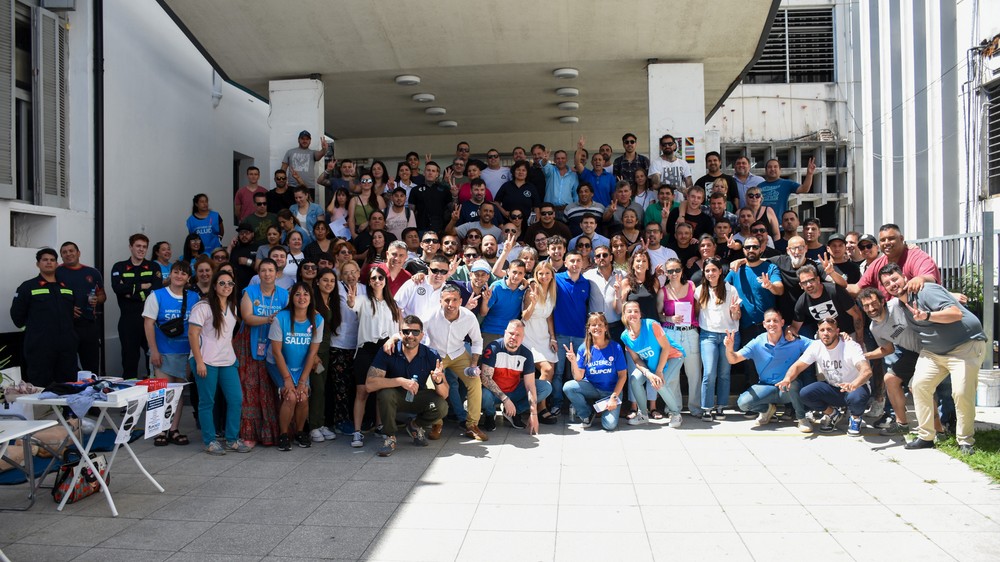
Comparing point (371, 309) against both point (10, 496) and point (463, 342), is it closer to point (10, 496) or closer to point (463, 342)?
point (463, 342)

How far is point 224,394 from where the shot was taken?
6555 millimetres

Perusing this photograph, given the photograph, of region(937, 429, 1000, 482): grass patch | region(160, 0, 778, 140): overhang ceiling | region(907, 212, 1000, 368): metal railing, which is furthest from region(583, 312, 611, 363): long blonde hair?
region(160, 0, 778, 140): overhang ceiling

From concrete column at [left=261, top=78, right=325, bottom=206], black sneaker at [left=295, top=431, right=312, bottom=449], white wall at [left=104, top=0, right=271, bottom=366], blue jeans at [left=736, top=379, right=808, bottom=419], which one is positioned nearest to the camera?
black sneaker at [left=295, top=431, right=312, bottom=449]

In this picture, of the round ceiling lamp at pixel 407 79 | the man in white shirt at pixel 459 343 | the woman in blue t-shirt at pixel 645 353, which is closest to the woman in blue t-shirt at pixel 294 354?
the man in white shirt at pixel 459 343

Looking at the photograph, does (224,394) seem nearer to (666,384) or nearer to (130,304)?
(130,304)

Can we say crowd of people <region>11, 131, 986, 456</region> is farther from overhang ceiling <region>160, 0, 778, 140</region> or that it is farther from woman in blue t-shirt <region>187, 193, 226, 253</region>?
overhang ceiling <region>160, 0, 778, 140</region>

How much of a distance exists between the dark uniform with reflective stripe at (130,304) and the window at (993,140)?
12.0 meters

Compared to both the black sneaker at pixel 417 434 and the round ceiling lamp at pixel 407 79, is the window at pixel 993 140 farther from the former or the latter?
the black sneaker at pixel 417 434

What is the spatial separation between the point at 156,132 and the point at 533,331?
7.25m

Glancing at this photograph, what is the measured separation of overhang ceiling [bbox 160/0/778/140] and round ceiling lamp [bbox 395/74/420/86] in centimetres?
13

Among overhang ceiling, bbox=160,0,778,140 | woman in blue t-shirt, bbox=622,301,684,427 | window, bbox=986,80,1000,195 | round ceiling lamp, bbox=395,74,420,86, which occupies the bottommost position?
woman in blue t-shirt, bbox=622,301,684,427

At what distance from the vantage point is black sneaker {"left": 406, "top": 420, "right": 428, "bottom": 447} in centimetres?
657

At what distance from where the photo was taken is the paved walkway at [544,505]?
415 centimetres

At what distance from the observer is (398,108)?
13508 millimetres
